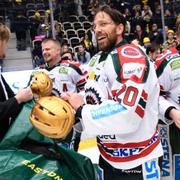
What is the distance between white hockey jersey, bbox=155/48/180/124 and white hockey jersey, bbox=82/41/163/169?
2.04 feet

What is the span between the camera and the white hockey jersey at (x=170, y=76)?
9.13ft

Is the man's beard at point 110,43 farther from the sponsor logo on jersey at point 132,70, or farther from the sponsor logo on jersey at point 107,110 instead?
the sponsor logo on jersey at point 107,110

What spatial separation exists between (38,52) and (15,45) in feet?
6.60

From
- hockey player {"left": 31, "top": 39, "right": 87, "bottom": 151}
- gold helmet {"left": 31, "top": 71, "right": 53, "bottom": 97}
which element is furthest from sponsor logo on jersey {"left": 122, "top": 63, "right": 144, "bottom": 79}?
hockey player {"left": 31, "top": 39, "right": 87, "bottom": 151}

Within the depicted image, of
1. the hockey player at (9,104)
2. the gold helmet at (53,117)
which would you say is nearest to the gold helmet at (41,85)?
the hockey player at (9,104)

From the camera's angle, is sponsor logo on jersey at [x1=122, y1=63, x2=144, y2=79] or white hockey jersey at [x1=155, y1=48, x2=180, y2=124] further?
white hockey jersey at [x1=155, y1=48, x2=180, y2=124]

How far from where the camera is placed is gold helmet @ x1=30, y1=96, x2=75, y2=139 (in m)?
1.91

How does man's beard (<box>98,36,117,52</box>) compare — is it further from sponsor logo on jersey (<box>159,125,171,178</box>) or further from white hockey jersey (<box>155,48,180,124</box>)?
sponsor logo on jersey (<box>159,125,171,178</box>)

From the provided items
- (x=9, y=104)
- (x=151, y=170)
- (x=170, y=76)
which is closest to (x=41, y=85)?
(x=9, y=104)

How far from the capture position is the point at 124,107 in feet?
6.43

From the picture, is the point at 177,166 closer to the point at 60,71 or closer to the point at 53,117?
the point at 53,117

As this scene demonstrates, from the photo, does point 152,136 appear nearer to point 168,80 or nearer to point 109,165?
point 109,165

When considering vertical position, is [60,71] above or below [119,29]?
below

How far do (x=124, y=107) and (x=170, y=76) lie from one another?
0.93 m
